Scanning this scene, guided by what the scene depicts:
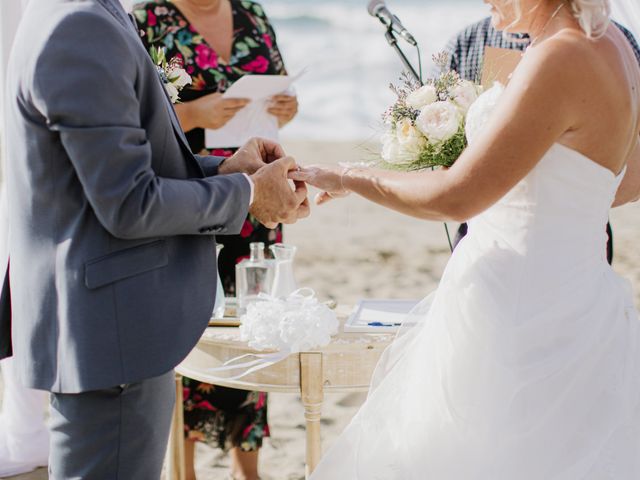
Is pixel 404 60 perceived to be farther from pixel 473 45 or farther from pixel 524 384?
pixel 524 384

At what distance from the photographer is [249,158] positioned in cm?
254

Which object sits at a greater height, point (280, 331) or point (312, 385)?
point (280, 331)

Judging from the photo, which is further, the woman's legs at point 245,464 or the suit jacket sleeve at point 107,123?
the woman's legs at point 245,464

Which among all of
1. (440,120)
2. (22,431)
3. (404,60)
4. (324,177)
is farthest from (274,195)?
(22,431)

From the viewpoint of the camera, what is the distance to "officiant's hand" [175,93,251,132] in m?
3.62

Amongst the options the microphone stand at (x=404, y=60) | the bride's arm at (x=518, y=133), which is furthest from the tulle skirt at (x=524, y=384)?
the microphone stand at (x=404, y=60)

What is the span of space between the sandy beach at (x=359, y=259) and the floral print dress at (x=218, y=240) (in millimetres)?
545

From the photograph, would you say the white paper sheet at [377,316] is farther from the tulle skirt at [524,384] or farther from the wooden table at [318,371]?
the tulle skirt at [524,384]

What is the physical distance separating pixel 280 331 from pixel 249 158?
1.96ft

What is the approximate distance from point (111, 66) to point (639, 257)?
6.81m

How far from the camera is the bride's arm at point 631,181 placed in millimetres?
2459

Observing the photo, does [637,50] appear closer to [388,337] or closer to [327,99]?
[388,337]

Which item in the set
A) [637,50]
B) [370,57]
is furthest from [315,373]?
[370,57]

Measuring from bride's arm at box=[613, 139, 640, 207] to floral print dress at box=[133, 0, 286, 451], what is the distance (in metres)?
1.74
